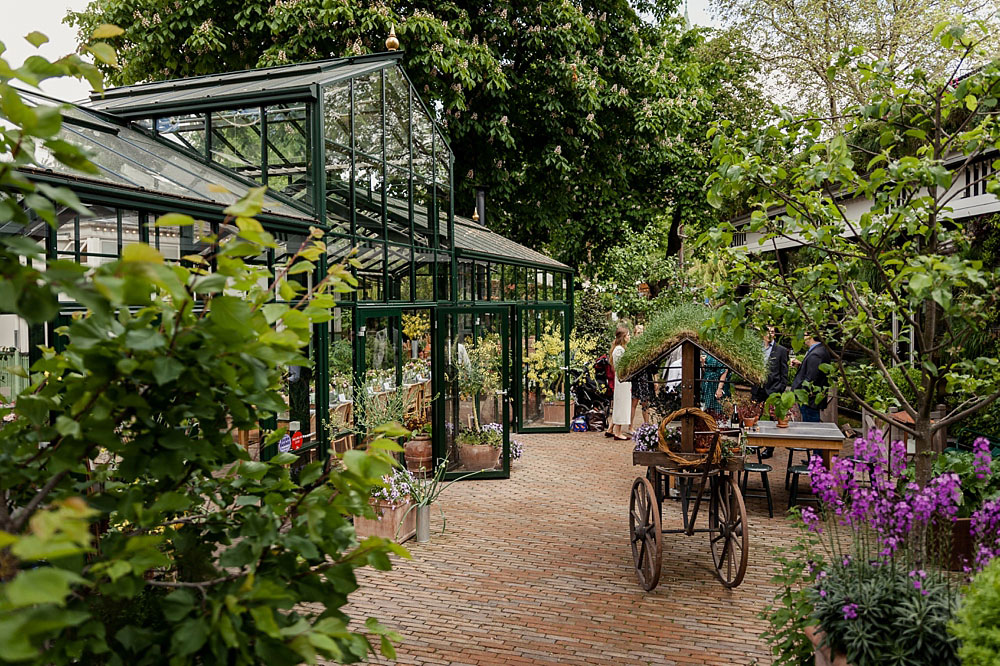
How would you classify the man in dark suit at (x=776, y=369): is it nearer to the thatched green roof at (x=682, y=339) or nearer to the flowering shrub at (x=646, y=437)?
the flowering shrub at (x=646, y=437)

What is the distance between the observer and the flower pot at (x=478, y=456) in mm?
10219

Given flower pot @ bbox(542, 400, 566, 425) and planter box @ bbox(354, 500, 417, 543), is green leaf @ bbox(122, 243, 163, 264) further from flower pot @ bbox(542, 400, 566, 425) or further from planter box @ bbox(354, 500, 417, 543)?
flower pot @ bbox(542, 400, 566, 425)

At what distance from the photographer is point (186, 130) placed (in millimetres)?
8844

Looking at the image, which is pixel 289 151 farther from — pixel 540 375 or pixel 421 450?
pixel 540 375

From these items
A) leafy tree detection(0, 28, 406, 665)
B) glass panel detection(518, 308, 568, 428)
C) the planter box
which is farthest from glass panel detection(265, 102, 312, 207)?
leafy tree detection(0, 28, 406, 665)

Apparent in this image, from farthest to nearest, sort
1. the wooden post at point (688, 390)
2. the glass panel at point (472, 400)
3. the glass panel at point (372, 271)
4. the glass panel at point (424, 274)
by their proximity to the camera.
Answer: the glass panel at point (424, 274) → the glass panel at point (472, 400) → the glass panel at point (372, 271) → the wooden post at point (688, 390)

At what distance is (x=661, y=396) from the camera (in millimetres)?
8320

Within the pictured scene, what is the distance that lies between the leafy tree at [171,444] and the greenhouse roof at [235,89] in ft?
22.7

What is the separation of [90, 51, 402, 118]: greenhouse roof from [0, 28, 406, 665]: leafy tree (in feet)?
22.7

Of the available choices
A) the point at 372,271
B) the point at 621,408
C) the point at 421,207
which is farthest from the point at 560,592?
the point at 621,408

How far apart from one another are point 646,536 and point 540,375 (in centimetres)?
730

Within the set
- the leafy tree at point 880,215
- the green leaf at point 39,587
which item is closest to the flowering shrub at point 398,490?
the leafy tree at point 880,215

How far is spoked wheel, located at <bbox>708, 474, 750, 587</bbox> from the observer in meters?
6.09

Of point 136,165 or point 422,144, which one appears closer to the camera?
point 136,165
